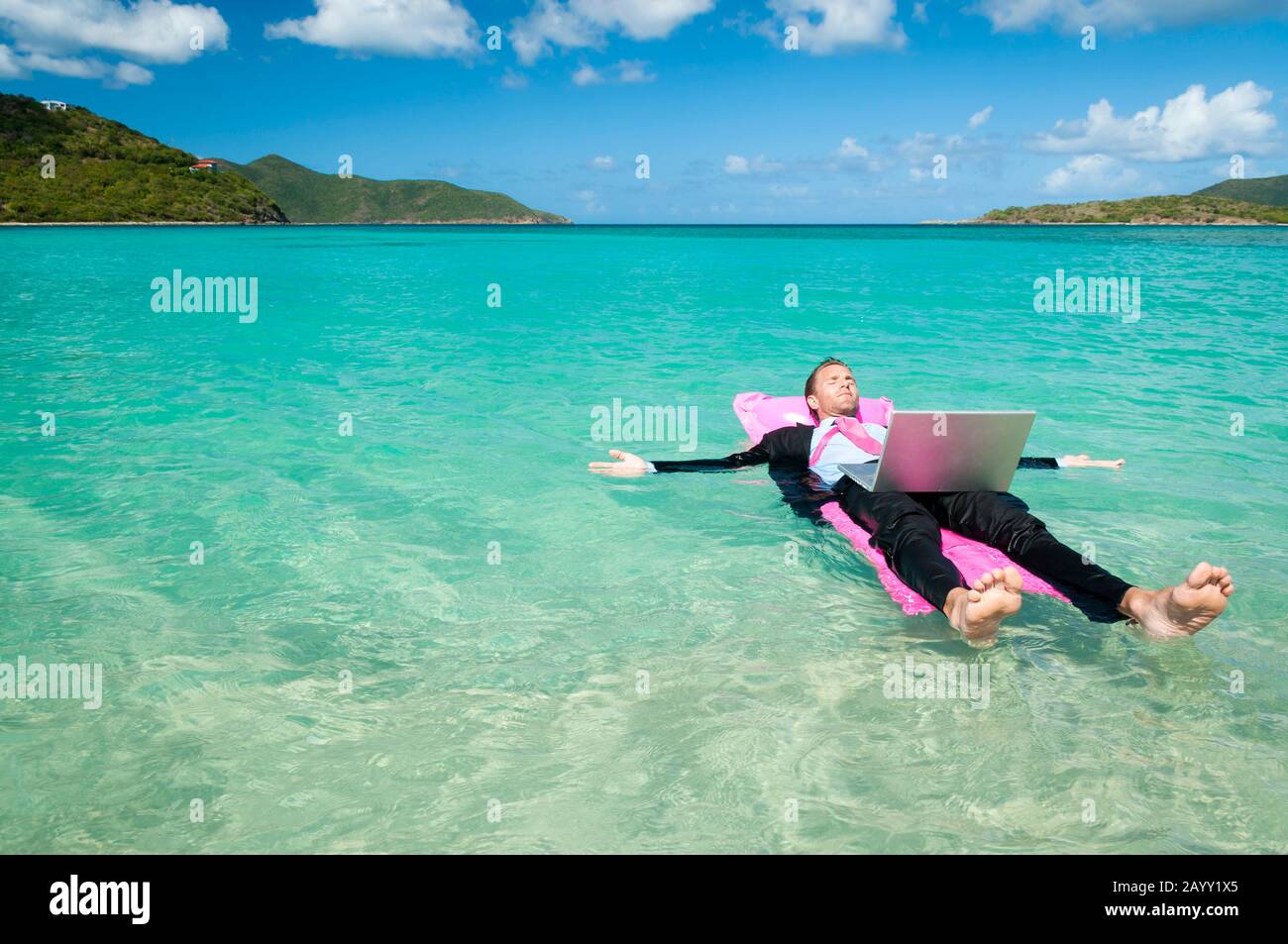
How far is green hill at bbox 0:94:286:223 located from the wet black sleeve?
106 m

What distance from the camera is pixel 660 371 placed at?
13383 millimetres

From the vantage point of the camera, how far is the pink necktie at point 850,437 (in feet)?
20.8

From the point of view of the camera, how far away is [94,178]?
99375 mm

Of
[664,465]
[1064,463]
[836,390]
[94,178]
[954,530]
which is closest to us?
[954,530]

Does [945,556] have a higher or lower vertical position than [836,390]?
lower

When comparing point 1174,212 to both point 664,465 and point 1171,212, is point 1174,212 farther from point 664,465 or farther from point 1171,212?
point 664,465

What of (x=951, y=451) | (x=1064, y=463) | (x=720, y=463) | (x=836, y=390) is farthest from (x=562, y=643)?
(x=1064, y=463)

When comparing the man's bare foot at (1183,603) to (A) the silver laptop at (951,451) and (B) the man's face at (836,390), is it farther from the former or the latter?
(B) the man's face at (836,390)

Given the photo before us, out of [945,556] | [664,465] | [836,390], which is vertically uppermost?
[836,390]

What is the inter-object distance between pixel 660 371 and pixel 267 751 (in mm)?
10417

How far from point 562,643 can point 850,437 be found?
3.04m

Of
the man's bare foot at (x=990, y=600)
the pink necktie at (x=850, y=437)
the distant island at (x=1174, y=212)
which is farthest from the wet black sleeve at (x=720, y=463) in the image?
the distant island at (x=1174, y=212)

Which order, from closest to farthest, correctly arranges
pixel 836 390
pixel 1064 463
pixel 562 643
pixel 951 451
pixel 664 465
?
pixel 562 643 → pixel 951 451 → pixel 1064 463 → pixel 664 465 → pixel 836 390
